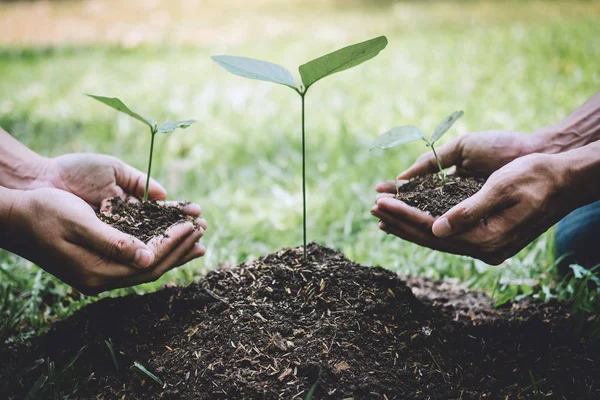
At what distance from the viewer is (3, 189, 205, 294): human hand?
1532 millimetres

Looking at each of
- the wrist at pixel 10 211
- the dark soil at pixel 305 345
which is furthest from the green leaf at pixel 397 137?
the wrist at pixel 10 211

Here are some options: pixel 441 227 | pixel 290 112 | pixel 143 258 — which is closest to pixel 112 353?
pixel 143 258

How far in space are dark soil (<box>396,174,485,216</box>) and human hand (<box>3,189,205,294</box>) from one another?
0.77 metres

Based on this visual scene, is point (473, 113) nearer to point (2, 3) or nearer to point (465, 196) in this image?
point (465, 196)

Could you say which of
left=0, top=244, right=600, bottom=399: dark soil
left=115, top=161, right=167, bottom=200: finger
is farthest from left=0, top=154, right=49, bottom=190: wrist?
left=0, top=244, right=600, bottom=399: dark soil

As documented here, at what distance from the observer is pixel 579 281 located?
208 cm

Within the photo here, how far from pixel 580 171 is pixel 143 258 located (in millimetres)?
1318

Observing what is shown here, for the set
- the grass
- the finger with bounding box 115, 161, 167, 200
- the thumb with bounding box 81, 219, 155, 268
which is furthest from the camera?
the grass

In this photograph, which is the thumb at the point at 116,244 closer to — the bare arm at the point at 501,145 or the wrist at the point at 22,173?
the wrist at the point at 22,173

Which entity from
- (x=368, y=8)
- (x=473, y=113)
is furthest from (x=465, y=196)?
(x=368, y=8)

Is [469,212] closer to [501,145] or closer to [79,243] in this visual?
[501,145]

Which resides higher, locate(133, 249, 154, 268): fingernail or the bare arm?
the bare arm

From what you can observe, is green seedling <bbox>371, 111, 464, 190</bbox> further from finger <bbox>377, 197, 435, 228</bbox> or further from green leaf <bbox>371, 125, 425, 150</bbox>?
finger <bbox>377, 197, 435, 228</bbox>

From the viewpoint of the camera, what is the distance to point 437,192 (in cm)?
176
